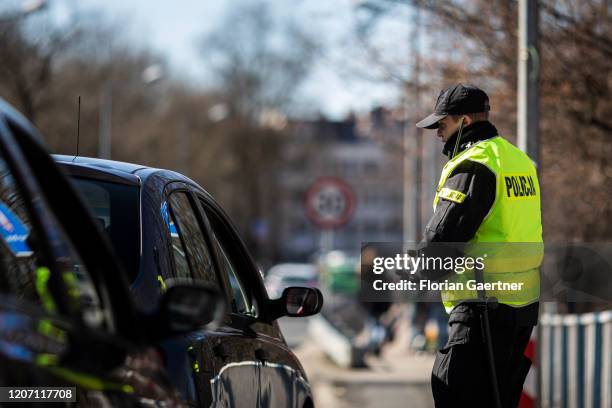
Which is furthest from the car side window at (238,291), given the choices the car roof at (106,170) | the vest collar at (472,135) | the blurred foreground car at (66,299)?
the blurred foreground car at (66,299)

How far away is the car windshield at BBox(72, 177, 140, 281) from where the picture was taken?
162 inches

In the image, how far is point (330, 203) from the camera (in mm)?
17641

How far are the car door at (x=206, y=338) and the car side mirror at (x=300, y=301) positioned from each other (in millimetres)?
484

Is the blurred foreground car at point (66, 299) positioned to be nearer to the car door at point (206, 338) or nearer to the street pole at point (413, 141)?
the car door at point (206, 338)

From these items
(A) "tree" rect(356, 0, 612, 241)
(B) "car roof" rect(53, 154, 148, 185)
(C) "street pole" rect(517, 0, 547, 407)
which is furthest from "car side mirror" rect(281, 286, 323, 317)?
(A) "tree" rect(356, 0, 612, 241)

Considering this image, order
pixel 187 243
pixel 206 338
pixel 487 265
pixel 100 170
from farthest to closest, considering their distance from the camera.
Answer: pixel 487 265
pixel 187 243
pixel 100 170
pixel 206 338

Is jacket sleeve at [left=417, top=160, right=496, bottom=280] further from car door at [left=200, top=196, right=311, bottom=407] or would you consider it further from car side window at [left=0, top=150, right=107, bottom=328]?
car side window at [left=0, top=150, right=107, bottom=328]

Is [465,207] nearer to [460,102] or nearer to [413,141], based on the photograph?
[460,102]

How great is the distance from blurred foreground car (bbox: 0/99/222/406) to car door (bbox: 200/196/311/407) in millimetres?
1879

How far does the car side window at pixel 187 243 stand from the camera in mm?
4492

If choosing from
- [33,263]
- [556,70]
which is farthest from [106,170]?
[556,70]

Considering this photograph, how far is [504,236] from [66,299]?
106 inches

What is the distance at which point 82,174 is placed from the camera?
14.7ft

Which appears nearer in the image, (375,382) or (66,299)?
(66,299)
